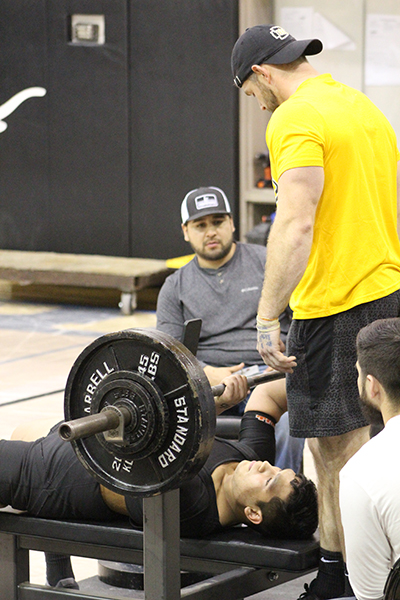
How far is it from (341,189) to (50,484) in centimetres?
117

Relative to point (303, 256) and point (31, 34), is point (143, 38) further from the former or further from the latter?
point (303, 256)

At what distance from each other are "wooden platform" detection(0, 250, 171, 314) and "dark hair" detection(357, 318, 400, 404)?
18.1ft

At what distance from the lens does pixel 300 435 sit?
2.71 metres

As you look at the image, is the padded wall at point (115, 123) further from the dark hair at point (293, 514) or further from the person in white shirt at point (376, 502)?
the person in white shirt at point (376, 502)

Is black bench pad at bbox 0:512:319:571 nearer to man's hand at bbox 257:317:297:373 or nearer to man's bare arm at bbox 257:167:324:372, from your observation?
man's hand at bbox 257:317:297:373

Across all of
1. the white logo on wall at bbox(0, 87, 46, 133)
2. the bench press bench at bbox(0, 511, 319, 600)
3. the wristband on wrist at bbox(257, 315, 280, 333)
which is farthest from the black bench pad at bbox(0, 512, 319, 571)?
the white logo on wall at bbox(0, 87, 46, 133)

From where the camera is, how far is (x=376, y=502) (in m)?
1.83

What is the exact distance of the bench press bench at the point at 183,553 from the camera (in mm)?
2529

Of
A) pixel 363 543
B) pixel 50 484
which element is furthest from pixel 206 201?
pixel 363 543

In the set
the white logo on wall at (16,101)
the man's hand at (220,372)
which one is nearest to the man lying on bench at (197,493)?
the man's hand at (220,372)

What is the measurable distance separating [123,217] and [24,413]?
3638mm

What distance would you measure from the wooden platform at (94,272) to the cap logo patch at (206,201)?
3.53 m

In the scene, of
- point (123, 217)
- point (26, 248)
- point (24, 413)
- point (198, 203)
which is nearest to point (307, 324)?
point (198, 203)

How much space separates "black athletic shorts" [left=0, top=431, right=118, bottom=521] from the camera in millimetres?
2705
